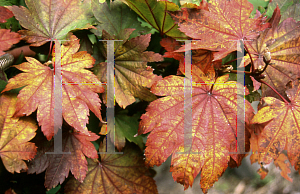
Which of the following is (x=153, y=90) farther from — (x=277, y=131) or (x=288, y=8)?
(x=288, y=8)

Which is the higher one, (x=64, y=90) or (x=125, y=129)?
(x=64, y=90)

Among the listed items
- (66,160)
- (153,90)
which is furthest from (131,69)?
(66,160)

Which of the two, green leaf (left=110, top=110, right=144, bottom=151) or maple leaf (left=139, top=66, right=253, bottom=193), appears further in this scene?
green leaf (left=110, top=110, right=144, bottom=151)

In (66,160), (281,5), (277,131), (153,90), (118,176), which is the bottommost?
(118,176)

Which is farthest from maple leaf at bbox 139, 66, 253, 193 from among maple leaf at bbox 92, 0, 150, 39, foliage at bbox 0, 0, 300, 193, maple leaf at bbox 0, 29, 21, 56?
maple leaf at bbox 0, 29, 21, 56

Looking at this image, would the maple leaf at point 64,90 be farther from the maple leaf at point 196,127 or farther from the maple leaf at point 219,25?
the maple leaf at point 219,25

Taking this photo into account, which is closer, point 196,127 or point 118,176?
point 196,127

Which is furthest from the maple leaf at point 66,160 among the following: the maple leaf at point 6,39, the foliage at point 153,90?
the maple leaf at point 6,39

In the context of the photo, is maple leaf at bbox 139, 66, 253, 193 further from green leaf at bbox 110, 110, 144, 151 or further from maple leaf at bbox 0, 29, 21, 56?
maple leaf at bbox 0, 29, 21, 56
